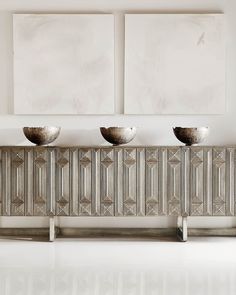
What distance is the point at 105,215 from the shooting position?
16.1 feet

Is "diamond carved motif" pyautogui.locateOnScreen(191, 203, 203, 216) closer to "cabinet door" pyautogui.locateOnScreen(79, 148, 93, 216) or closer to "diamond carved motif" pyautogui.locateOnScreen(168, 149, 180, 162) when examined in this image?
"diamond carved motif" pyautogui.locateOnScreen(168, 149, 180, 162)

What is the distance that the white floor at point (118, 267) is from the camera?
11.1 feet

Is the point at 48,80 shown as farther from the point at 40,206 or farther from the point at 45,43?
the point at 40,206

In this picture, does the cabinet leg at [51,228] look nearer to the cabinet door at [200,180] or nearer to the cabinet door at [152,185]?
the cabinet door at [152,185]

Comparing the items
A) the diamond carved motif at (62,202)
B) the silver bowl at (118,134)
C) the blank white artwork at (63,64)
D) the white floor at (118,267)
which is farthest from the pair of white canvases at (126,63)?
the white floor at (118,267)

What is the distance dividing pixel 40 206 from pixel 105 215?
590 millimetres

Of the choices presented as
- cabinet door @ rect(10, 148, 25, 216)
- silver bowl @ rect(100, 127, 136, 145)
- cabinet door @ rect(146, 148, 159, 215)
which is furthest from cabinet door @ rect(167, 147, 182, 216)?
cabinet door @ rect(10, 148, 25, 216)

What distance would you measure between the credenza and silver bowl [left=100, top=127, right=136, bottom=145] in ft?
0.23

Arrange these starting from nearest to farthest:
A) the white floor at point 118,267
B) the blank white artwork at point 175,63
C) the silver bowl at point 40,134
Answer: the white floor at point 118,267 → the silver bowl at point 40,134 → the blank white artwork at point 175,63

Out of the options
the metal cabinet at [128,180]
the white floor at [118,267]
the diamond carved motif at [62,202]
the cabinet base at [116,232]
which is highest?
the metal cabinet at [128,180]

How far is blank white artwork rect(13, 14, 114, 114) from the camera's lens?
205 inches

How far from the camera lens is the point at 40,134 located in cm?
488

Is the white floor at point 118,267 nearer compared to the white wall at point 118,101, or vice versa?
the white floor at point 118,267

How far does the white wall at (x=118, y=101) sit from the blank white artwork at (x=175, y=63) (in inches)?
3.2
